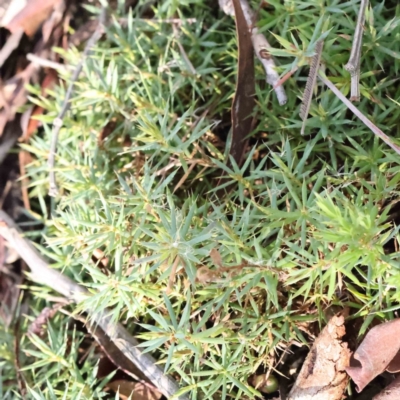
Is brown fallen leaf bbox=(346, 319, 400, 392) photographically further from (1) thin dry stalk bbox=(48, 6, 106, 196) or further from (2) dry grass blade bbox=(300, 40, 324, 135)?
(1) thin dry stalk bbox=(48, 6, 106, 196)

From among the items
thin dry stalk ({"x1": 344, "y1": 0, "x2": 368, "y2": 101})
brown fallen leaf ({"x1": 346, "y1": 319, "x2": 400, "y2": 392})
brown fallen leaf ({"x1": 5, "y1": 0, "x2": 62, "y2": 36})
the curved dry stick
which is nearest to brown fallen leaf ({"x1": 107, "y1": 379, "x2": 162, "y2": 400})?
the curved dry stick

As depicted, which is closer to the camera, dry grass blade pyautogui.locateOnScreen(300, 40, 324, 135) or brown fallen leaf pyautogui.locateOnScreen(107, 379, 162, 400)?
dry grass blade pyautogui.locateOnScreen(300, 40, 324, 135)

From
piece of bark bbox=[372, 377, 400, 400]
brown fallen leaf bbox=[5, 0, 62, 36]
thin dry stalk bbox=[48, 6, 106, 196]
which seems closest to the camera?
piece of bark bbox=[372, 377, 400, 400]

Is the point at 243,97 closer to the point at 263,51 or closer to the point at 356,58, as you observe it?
the point at 263,51

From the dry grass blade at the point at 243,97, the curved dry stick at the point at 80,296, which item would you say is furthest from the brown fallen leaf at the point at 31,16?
the dry grass blade at the point at 243,97

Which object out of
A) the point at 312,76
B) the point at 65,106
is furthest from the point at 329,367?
the point at 65,106

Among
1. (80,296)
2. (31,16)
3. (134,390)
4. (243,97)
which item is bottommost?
(134,390)

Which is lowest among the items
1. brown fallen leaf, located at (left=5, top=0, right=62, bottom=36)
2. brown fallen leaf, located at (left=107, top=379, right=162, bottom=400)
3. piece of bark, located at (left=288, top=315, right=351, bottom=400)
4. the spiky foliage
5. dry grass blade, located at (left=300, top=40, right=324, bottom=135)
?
brown fallen leaf, located at (left=107, top=379, right=162, bottom=400)

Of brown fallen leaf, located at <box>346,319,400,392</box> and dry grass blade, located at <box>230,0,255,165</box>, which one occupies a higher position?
dry grass blade, located at <box>230,0,255,165</box>
